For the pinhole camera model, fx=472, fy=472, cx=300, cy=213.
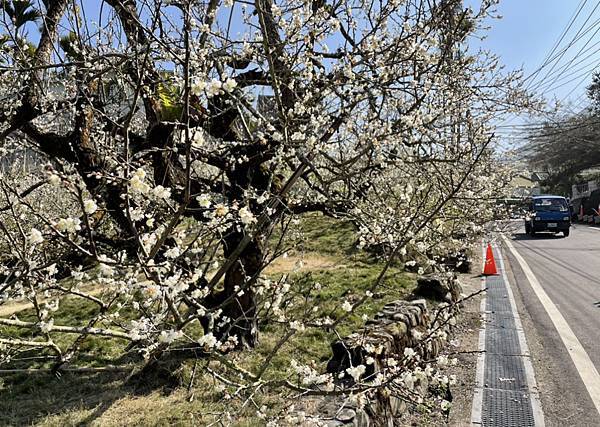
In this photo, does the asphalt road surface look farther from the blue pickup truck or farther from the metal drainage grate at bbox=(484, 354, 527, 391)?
the blue pickup truck

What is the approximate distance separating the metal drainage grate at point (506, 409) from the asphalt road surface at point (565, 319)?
6.8 inches

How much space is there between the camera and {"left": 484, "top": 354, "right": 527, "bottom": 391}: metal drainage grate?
16.7 feet

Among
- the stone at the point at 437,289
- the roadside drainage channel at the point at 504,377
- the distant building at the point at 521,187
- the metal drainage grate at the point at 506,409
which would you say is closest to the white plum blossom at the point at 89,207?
the roadside drainage channel at the point at 504,377

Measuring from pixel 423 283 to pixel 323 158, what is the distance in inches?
176

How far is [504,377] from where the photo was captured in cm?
533

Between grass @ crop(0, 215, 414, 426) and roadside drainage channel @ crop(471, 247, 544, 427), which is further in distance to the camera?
roadside drainage channel @ crop(471, 247, 544, 427)

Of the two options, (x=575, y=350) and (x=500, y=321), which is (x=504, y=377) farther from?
(x=500, y=321)

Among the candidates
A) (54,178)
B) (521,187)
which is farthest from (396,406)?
(521,187)

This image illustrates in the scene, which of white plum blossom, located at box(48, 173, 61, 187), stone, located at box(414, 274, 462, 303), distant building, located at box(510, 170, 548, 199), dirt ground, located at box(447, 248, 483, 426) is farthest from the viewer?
distant building, located at box(510, 170, 548, 199)

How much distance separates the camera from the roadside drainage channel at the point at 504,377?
14.4 feet

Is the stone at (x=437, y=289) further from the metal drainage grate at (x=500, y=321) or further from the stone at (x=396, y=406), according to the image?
the stone at (x=396, y=406)

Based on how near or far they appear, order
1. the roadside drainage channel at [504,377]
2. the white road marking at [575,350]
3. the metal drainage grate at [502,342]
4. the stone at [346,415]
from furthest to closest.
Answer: the metal drainage grate at [502,342] → the white road marking at [575,350] → the roadside drainage channel at [504,377] → the stone at [346,415]

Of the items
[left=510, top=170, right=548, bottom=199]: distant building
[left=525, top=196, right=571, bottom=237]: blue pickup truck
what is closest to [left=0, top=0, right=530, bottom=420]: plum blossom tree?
[left=510, top=170, right=548, bottom=199]: distant building

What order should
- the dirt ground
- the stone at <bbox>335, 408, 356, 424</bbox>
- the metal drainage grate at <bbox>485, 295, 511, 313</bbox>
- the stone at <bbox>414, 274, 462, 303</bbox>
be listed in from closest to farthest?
the stone at <bbox>335, 408, 356, 424</bbox> → the dirt ground → the stone at <bbox>414, 274, 462, 303</bbox> → the metal drainage grate at <bbox>485, 295, 511, 313</bbox>
